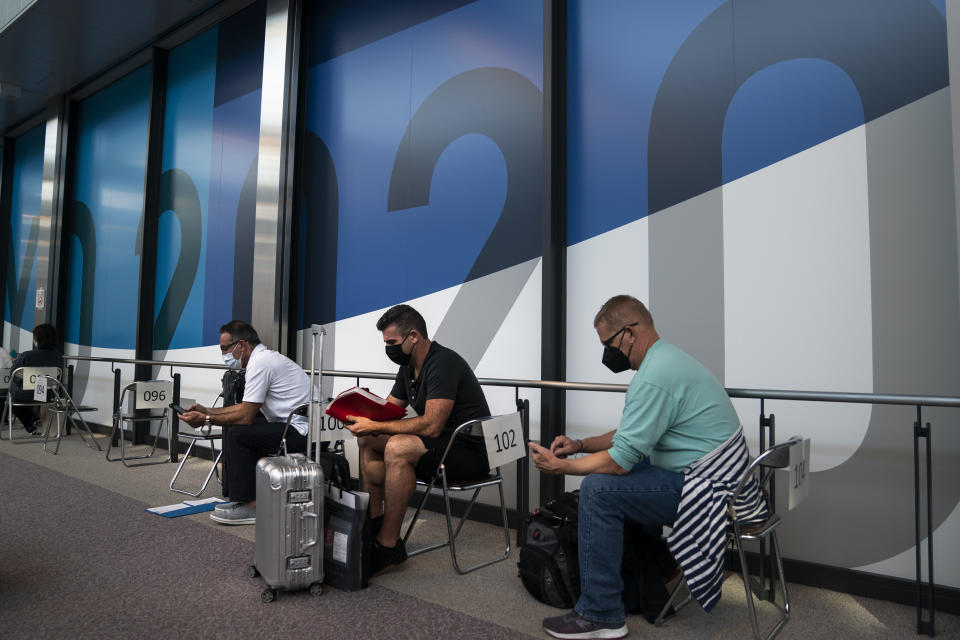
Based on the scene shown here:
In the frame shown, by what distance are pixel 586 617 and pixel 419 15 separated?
3991mm

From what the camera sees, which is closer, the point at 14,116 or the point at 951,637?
the point at 951,637

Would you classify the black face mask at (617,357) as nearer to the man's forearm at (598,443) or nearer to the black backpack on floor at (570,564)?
the man's forearm at (598,443)

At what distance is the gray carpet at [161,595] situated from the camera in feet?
7.70

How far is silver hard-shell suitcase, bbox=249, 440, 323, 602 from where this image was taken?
262 centimetres

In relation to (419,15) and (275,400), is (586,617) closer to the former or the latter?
(275,400)

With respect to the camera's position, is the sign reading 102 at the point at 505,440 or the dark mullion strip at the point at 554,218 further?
the dark mullion strip at the point at 554,218

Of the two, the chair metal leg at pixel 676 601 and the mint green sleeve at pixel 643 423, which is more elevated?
the mint green sleeve at pixel 643 423

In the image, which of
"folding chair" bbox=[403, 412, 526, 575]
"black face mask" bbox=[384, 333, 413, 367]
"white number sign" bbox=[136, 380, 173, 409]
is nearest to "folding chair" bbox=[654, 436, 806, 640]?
"folding chair" bbox=[403, 412, 526, 575]

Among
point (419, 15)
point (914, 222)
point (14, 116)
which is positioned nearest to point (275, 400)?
point (419, 15)

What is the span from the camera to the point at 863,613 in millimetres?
2566

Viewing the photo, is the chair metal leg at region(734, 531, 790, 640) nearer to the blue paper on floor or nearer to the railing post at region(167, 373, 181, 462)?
the blue paper on floor

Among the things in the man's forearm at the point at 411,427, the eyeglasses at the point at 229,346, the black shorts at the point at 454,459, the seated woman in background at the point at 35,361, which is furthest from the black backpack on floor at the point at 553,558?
the seated woman in background at the point at 35,361

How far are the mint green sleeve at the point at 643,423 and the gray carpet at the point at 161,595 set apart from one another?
0.74 meters

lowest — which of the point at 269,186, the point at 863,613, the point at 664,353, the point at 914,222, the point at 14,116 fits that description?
the point at 863,613
